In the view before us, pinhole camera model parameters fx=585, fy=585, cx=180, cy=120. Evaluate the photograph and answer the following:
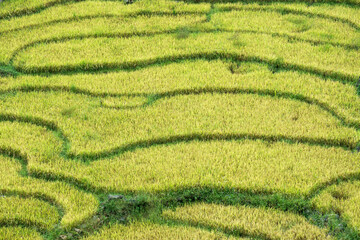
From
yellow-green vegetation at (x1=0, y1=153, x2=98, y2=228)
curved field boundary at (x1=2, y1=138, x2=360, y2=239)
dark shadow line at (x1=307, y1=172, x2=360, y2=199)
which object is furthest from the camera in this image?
dark shadow line at (x1=307, y1=172, x2=360, y2=199)

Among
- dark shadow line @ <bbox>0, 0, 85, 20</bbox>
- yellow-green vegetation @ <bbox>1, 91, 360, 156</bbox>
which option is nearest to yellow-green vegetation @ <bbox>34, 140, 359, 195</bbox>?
yellow-green vegetation @ <bbox>1, 91, 360, 156</bbox>

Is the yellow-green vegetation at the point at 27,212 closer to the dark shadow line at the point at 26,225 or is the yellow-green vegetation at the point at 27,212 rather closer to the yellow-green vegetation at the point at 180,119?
the dark shadow line at the point at 26,225

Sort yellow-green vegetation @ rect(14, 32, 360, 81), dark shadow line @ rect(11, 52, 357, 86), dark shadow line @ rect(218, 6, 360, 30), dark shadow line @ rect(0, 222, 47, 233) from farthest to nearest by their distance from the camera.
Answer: dark shadow line @ rect(218, 6, 360, 30) < yellow-green vegetation @ rect(14, 32, 360, 81) < dark shadow line @ rect(11, 52, 357, 86) < dark shadow line @ rect(0, 222, 47, 233)

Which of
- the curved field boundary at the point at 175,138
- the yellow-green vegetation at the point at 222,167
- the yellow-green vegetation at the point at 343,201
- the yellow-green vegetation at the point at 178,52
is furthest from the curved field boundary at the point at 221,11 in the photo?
the yellow-green vegetation at the point at 343,201

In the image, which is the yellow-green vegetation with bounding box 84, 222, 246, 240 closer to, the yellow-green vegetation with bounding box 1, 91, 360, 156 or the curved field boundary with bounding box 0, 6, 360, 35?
the yellow-green vegetation with bounding box 1, 91, 360, 156

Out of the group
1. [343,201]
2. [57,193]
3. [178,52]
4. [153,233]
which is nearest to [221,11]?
[178,52]

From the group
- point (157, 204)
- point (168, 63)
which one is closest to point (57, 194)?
point (157, 204)

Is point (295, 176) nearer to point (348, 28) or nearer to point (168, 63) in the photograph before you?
point (168, 63)
